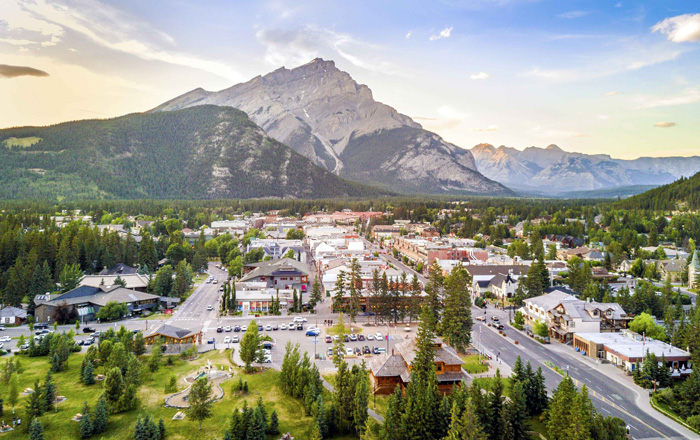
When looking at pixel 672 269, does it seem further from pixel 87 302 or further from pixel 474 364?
pixel 87 302

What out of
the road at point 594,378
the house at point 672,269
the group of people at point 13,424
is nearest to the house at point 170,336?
the group of people at point 13,424

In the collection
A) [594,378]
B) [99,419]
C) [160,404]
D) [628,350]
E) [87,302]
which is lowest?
[594,378]

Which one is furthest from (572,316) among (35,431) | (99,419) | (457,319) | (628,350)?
(35,431)

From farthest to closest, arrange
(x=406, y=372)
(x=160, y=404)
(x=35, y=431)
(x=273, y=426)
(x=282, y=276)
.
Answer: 1. (x=282, y=276)
2. (x=406, y=372)
3. (x=160, y=404)
4. (x=273, y=426)
5. (x=35, y=431)

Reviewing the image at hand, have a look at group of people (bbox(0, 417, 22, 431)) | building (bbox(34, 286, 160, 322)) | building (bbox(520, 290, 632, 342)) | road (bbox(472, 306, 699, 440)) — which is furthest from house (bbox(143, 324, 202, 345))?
building (bbox(520, 290, 632, 342))

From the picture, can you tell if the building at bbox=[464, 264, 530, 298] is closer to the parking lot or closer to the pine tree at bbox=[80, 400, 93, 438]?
the parking lot

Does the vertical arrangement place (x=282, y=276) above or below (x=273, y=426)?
above

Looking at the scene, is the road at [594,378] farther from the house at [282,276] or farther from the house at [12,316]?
the house at [12,316]
